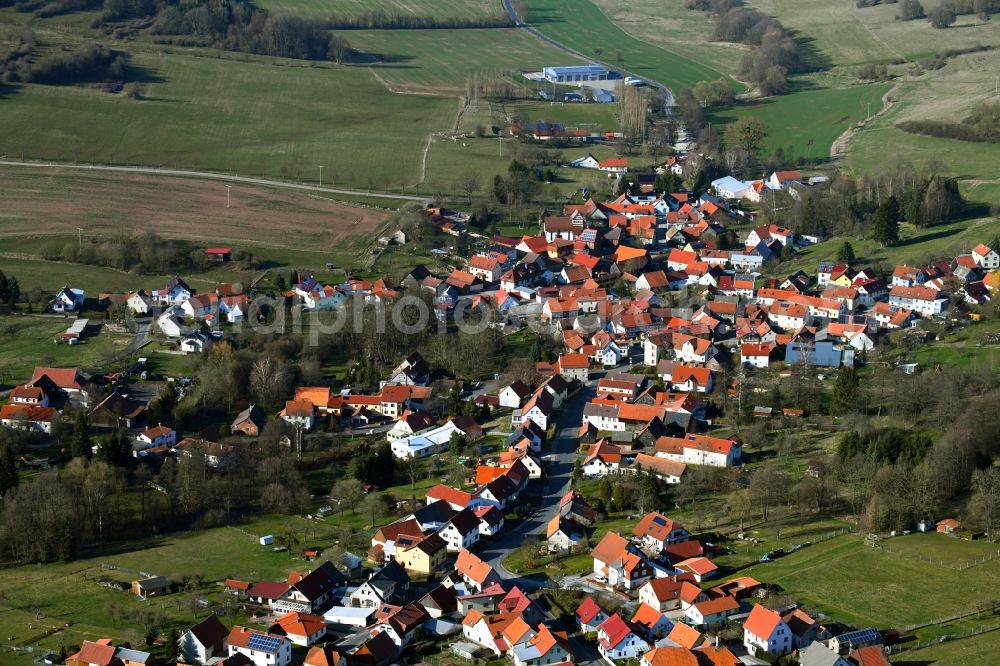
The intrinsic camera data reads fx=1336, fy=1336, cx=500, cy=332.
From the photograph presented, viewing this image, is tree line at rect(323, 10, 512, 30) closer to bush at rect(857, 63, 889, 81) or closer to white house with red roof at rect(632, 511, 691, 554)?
bush at rect(857, 63, 889, 81)

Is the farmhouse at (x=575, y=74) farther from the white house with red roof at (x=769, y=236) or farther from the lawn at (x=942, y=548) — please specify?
the lawn at (x=942, y=548)

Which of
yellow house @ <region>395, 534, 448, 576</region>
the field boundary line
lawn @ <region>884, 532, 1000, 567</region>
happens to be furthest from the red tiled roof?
the field boundary line

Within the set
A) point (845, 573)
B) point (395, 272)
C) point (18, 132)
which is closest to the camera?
point (845, 573)

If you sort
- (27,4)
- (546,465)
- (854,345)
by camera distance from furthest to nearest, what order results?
(27,4)
(854,345)
(546,465)

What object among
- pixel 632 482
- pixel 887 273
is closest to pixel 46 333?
pixel 632 482

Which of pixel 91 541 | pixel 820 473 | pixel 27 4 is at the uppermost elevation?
pixel 27 4

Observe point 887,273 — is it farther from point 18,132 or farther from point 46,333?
point 18,132

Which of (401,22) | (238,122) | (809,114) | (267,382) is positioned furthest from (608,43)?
(267,382)
